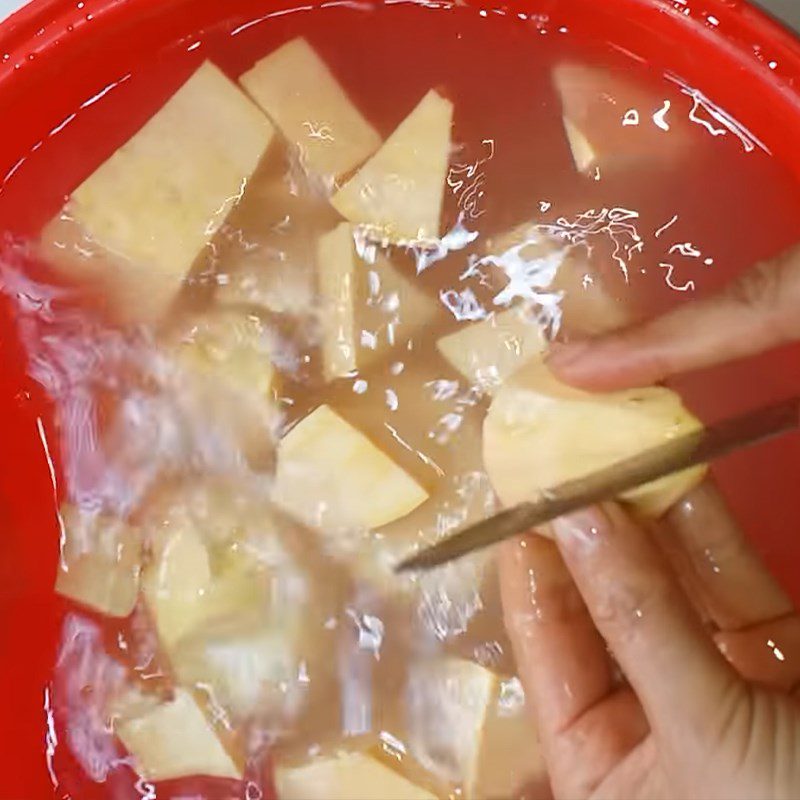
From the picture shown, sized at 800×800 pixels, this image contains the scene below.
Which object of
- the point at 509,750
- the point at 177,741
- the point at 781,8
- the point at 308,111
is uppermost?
the point at 308,111

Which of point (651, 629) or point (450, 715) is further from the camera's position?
point (450, 715)

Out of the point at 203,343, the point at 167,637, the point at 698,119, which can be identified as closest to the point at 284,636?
the point at 167,637

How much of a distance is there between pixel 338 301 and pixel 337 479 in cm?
12

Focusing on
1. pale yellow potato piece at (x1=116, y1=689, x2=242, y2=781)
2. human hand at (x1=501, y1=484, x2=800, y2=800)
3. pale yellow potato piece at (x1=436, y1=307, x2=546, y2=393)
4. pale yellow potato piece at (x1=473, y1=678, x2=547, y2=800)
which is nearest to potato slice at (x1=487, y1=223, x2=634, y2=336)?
pale yellow potato piece at (x1=436, y1=307, x2=546, y2=393)

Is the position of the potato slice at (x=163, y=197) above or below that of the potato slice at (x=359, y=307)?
above

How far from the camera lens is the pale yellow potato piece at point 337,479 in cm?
70

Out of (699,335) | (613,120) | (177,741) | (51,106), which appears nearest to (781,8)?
(613,120)

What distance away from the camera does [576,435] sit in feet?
2.08

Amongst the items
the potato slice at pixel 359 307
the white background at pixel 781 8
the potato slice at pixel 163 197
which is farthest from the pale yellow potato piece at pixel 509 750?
the white background at pixel 781 8

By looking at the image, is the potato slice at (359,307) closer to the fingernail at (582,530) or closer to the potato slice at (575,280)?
the potato slice at (575,280)

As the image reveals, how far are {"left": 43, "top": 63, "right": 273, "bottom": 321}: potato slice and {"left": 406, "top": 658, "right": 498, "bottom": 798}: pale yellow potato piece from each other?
29 centimetres

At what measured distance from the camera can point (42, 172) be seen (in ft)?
2.44

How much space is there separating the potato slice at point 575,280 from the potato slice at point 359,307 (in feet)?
0.20

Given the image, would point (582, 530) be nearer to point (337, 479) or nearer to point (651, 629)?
point (651, 629)
